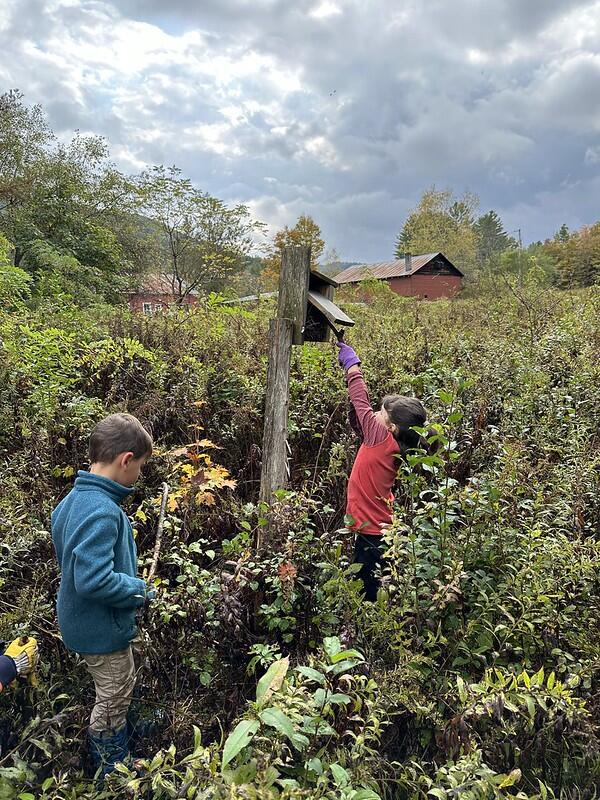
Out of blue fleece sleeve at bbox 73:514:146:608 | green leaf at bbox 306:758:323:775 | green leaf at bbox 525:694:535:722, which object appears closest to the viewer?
green leaf at bbox 306:758:323:775

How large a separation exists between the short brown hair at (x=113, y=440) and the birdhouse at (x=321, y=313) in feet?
4.53

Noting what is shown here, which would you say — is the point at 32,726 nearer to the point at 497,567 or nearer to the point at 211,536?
the point at 211,536

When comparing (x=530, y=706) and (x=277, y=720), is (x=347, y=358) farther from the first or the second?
(x=277, y=720)

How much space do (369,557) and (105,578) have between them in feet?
5.45

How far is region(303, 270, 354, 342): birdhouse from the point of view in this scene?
3.09 metres

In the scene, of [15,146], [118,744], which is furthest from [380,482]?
[15,146]

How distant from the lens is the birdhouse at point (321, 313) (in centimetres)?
309

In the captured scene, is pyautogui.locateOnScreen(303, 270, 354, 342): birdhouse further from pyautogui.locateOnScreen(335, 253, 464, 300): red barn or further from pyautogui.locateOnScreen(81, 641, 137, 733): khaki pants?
pyautogui.locateOnScreen(335, 253, 464, 300): red barn

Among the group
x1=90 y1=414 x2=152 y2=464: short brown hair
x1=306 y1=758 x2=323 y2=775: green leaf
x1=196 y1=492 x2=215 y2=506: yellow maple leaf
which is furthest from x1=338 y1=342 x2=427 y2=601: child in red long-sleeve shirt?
x1=306 y1=758 x2=323 y2=775: green leaf

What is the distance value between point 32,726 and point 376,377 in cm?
398

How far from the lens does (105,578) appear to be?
2.00 m

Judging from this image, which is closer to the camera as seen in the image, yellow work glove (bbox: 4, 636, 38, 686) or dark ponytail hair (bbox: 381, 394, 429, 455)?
yellow work glove (bbox: 4, 636, 38, 686)

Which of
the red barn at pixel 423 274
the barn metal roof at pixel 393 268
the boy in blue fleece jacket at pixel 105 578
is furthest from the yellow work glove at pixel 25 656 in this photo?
the red barn at pixel 423 274

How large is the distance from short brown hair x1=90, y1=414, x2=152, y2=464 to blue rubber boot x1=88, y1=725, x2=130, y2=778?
1.16 m
